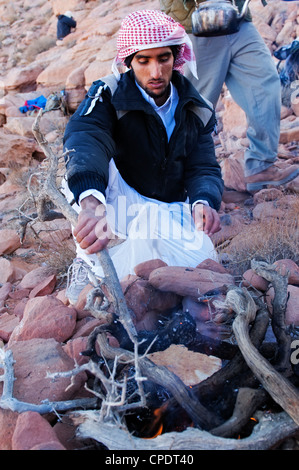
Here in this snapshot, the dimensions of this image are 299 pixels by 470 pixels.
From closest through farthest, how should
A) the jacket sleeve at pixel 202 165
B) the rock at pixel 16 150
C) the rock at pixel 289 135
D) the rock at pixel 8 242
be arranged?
the jacket sleeve at pixel 202 165 → the rock at pixel 8 242 → the rock at pixel 289 135 → the rock at pixel 16 150

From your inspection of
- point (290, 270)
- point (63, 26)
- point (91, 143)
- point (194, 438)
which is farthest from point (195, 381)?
point (63, 26)

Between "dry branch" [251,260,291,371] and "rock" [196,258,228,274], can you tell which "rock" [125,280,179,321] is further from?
"dry branch" [251,260,291,371]

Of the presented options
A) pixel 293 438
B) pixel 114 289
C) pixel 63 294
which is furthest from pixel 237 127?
pixel 293 438

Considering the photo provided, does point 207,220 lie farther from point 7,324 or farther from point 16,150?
point 16,150

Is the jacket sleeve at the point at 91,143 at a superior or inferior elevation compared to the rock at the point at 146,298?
superior

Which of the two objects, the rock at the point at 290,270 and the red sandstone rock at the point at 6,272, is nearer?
the rock at the point at 290,270

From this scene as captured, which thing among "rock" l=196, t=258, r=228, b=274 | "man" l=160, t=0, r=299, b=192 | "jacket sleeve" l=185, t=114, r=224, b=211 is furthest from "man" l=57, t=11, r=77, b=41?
"rock" l=196, t=258, r=228, b=274

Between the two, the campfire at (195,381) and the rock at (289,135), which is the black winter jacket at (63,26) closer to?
the rock at (289,135)

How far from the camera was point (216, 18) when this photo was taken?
3.22m

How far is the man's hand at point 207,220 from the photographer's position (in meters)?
2.24

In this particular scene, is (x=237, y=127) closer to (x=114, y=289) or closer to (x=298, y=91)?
(x=298, y=91)

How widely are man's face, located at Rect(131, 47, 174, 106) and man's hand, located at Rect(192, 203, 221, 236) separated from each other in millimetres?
755

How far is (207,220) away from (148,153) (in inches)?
25.5

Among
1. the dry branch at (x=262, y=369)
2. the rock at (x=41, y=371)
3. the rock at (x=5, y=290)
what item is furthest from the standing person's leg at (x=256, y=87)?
the rock at (x=41, y=371)
